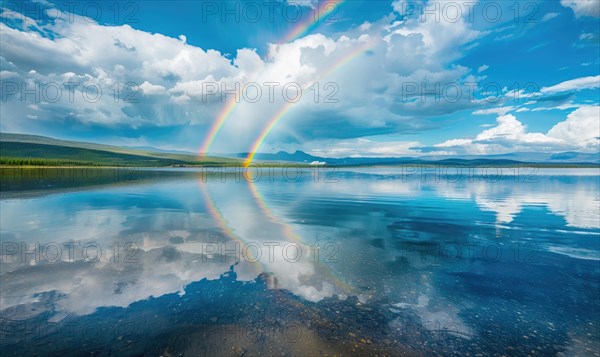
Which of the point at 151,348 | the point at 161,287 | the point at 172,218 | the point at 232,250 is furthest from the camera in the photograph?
the point at 172,218

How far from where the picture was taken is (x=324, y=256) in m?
14.9

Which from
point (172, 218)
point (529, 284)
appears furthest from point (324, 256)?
point (172, 218)

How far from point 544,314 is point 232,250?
13261mm

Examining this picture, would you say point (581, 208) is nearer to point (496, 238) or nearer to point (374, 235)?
point (496, 238)

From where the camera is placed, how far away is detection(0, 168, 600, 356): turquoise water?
310 inches

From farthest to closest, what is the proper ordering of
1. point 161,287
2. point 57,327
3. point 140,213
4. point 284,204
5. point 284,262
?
point 284,204, point 140,213, point 284,262, point 161,287, point 57,327

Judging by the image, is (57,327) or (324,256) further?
(324,256)

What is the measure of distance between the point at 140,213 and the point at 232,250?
47.1 ft

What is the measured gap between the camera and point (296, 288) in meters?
11.2

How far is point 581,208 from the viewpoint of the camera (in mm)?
30484

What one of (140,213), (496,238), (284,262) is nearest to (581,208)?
(496,238)

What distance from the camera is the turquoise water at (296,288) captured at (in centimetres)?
788

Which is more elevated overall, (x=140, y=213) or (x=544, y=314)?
(x=140, y=213)

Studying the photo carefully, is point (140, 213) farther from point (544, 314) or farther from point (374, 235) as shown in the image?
point (544, 314)
